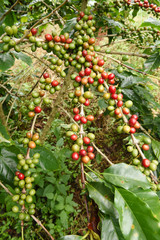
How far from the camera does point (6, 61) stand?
0.87 metres

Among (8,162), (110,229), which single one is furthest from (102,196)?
(8,162)

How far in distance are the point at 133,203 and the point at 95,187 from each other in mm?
224

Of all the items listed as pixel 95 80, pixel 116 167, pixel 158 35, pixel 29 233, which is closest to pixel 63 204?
pixel 29 233

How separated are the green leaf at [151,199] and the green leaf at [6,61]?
848mm

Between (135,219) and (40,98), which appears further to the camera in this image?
(40,98)

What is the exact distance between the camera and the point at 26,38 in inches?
36.1

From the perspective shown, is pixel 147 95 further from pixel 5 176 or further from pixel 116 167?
pixel 5 176

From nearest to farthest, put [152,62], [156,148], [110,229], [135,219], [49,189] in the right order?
[135,219]
[110,229]
[156,148]
[152,62]
[49,189]

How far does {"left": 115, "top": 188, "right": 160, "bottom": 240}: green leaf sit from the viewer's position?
0.63 meters

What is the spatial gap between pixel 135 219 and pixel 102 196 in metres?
0.19

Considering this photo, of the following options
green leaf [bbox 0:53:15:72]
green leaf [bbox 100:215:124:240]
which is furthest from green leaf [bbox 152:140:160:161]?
green leaf [bbox 0:53:15:72]

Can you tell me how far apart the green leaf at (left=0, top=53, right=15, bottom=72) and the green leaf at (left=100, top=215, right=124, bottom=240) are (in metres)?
0.90

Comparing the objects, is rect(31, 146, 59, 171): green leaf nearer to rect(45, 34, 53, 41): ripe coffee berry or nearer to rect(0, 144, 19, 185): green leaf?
rect(0, 144, 19, 185): green leaf

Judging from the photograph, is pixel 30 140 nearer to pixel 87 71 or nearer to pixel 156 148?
pixel 87 71
